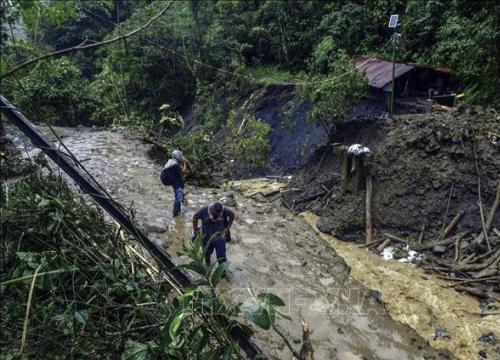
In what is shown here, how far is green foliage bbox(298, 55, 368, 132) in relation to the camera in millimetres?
11055

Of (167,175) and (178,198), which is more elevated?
(167,175)

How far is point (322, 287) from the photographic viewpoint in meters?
6.74

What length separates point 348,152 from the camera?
9.98 metres

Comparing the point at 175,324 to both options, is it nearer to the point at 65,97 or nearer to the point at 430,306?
the point at 430,306

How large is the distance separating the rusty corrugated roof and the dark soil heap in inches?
124

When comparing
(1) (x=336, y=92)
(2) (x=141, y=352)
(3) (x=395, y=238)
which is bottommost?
(3) (x=395, y=238)

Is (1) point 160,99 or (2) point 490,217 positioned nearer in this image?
(2) point 490,217

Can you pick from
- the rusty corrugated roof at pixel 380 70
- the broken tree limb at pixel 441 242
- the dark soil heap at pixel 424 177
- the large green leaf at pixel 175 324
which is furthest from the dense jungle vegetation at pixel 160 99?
the broken tree limb at pixel 441 242

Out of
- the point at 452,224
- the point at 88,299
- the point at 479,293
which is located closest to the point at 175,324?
the point at 88,299

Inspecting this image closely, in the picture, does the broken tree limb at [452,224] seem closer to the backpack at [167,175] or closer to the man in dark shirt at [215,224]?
the man in dark shirt at [215,224]

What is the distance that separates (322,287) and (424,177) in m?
4.37

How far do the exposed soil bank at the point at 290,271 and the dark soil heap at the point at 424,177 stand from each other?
1.28m

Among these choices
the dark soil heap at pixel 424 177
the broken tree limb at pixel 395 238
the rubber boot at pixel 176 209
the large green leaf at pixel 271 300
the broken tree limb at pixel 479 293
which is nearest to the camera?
the large green leaf at pixel 271 300

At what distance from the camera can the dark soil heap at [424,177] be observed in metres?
8.91
